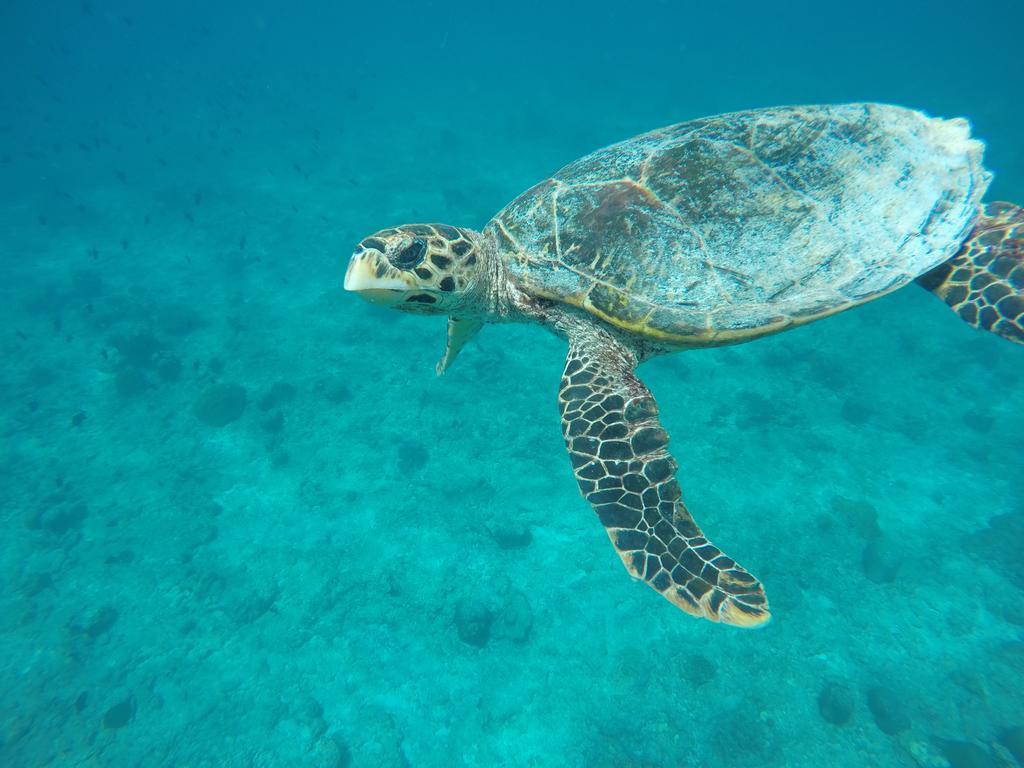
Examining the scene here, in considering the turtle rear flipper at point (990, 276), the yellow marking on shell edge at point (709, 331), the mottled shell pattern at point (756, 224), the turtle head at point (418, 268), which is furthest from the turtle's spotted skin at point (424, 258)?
the turtle rear flipper at point (990, 276)

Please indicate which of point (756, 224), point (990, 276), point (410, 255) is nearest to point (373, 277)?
point (410, 255)

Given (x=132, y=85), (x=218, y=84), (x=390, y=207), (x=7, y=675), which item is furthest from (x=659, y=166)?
(x=132, y=85)

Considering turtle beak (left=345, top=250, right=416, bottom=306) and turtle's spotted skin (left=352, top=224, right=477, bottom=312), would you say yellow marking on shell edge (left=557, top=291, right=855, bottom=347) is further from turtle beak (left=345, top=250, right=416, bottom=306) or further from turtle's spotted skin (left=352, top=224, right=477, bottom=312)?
turtle beak (left=345, top=250, right=416, bottom=306)

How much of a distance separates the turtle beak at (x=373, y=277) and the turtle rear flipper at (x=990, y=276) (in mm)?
4724

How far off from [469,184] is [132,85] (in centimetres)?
5151

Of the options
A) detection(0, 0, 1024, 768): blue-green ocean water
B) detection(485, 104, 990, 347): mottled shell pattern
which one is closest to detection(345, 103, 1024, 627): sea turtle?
detection(485, 104, 990, 347): mottled shell pattern

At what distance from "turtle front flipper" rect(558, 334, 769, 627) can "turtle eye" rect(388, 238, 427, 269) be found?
1.64 meters

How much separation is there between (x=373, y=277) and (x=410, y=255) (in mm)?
441

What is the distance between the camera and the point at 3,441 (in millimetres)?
12656

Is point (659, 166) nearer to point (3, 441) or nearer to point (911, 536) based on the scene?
point (911, 536)

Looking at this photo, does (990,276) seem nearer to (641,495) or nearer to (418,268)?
(641,495)

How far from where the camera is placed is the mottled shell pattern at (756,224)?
12.8 ft

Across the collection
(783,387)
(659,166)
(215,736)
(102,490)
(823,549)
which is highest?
(659,166)

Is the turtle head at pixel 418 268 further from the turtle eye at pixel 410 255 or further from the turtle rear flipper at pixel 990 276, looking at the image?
the turtle rear flipper at pixel 990 276
